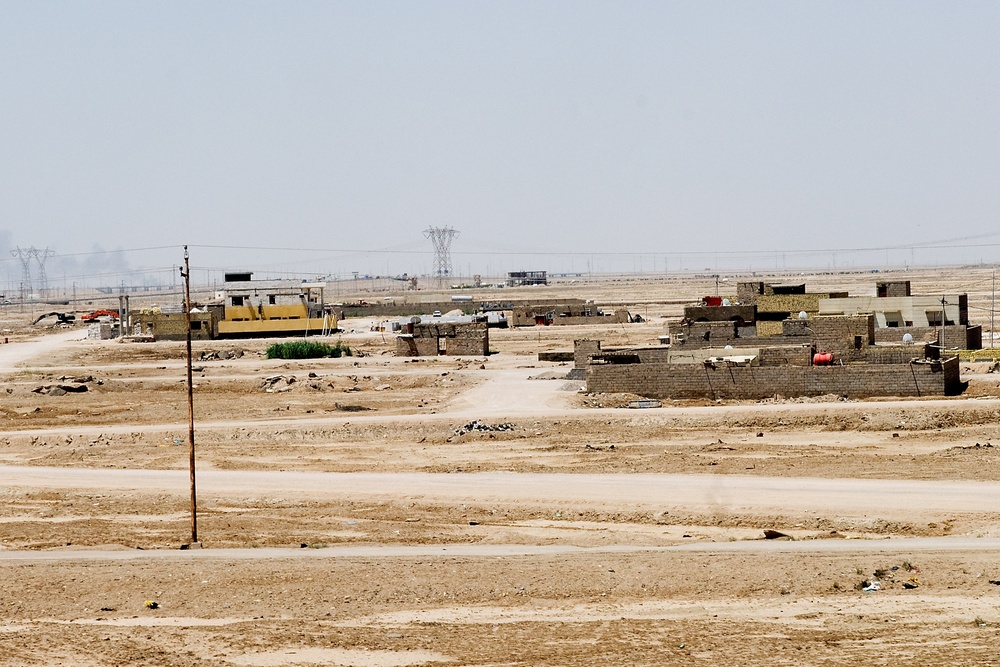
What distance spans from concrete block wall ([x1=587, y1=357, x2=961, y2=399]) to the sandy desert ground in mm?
836

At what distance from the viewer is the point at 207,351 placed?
71.6m

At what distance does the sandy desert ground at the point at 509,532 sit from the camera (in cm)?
1786

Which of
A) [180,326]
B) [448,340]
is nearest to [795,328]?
[448,340]

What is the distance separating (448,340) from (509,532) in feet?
125

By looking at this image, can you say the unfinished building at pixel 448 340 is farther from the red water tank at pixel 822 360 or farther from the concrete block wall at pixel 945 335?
the red water tank at pixel 822 360

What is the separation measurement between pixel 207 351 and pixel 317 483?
42.5m

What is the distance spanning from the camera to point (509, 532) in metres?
24.7

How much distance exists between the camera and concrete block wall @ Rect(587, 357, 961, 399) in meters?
40.1

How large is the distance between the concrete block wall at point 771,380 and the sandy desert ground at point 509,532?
84 cm

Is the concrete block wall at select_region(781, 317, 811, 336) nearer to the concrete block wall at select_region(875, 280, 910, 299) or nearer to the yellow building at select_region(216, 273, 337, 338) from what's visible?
the concrete block wall at select_region(875, 280, 910, 299)

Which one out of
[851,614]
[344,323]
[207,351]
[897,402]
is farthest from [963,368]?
[344,323]

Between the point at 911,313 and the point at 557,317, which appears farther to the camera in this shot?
the point at 557,317

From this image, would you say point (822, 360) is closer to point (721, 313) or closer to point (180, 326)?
point (721, 313)

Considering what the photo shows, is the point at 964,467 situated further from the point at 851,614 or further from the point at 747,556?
the point at 851,614
